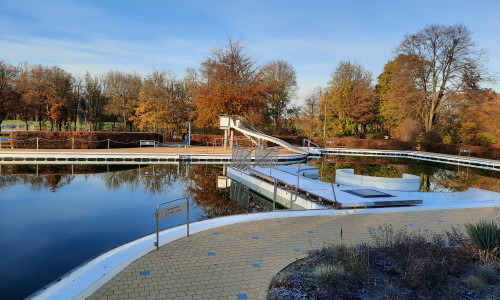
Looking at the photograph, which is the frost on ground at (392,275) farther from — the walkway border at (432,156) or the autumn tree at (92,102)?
the autumn tree at (92,102)

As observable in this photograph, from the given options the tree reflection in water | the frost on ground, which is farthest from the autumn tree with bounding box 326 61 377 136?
the frost on ground

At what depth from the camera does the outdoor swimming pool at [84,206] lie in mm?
6105

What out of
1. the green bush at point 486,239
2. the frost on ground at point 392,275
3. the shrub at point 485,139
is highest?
the shrub at point 485,139

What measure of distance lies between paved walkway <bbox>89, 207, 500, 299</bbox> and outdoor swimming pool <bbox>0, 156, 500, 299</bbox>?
1951 millimetres

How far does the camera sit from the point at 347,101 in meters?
42.8

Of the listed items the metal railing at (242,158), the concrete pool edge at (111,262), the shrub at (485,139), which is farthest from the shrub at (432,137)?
the concrete pool edge at (111,262)

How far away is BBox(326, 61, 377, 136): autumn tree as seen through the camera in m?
42.8

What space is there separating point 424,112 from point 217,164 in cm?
2741

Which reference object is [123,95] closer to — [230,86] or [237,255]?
[230,86]

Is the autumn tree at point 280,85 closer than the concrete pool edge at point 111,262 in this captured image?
No

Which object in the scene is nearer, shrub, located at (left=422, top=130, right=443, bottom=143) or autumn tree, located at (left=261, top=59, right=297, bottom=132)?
shrub, located at (left=422, top=130, right=443, bottom=143)

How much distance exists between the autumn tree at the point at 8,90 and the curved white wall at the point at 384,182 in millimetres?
34154

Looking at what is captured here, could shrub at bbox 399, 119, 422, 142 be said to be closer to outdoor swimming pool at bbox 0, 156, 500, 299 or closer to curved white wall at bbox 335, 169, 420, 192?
outdoor swimming pool at bbox 0, 156, 500, 299

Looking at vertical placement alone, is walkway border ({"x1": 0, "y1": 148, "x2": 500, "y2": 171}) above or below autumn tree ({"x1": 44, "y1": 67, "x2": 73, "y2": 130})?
below
